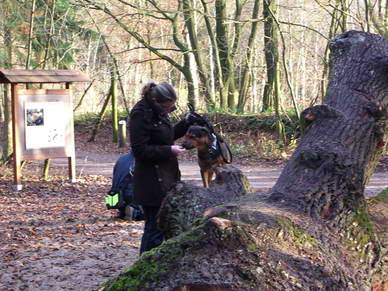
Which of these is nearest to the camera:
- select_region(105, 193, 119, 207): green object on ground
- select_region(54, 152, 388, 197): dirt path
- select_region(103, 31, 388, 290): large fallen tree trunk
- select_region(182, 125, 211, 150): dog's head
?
select_region(103, 31, 388, 290): large fallen tree trunk

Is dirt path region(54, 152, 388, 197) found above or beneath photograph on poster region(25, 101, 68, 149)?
beneath

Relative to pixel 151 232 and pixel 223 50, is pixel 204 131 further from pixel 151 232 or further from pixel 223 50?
pixel 223 50

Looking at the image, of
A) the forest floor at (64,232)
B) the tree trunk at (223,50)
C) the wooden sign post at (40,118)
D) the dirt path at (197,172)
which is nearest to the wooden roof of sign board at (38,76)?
the wooden sign post at (40,118)

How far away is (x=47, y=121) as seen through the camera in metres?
12.3

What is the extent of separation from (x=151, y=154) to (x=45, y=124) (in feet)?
25.2

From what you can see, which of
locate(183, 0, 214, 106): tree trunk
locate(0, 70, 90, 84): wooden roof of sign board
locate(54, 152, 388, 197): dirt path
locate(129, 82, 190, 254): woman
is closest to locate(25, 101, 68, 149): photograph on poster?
locate(0, 70, 90, 84): wooden roof of sign board

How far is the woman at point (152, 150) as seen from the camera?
508 cm

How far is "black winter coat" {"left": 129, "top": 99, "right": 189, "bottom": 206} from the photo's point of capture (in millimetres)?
5078

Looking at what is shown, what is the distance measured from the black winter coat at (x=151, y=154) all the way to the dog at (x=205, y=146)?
2.07 ft

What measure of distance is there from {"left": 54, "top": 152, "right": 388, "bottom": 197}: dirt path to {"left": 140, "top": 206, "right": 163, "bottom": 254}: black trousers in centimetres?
567

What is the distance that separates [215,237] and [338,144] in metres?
1.39

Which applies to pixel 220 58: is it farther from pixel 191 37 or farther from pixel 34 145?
pixel 34 145

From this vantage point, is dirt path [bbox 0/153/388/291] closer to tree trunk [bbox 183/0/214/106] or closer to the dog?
the dog

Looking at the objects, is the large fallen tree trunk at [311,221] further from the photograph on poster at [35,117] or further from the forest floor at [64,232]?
the photograph on poster at [35,117]
